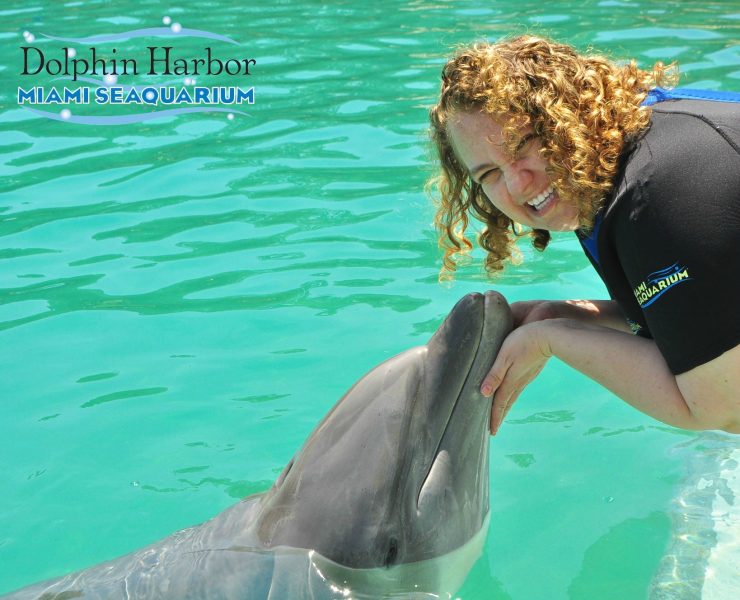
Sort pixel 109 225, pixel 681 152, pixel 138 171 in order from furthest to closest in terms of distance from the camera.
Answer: pixel 138 171 → pixel 109 225 → pixel 681 152

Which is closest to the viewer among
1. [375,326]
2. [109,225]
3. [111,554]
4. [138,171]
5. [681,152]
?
[681,152]

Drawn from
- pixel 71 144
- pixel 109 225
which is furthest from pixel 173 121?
pixel 109 225

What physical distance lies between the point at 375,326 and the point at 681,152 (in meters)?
3.63

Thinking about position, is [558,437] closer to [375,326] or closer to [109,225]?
[375,326]

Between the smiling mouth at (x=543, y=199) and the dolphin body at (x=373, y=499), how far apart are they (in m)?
0.41

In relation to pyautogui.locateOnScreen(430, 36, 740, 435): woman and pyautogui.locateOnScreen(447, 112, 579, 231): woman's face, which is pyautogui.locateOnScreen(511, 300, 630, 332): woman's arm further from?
pyautogui.locateOnScreen(447, 112, 579, 231): woman's face

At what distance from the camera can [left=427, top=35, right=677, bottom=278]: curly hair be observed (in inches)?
157

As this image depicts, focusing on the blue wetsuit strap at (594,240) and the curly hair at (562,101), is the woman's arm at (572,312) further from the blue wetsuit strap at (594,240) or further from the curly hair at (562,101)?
the curly hair at (562,101)

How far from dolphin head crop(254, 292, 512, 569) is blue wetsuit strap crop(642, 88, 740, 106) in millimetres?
955

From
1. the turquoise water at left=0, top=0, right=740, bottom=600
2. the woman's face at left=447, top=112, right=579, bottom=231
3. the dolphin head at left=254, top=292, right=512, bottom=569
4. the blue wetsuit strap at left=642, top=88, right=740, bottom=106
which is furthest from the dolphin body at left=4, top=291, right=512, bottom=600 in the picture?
the blue wetsuit strap at left=642, top=88, right=740, bottom=106

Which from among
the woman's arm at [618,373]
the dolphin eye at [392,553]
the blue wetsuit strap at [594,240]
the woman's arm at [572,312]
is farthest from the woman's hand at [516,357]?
the dolphin eye at [392,553]

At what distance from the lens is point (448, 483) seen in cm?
427

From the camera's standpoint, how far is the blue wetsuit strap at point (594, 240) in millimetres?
4086

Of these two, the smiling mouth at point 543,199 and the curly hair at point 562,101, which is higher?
the curly hair at point 562,101
